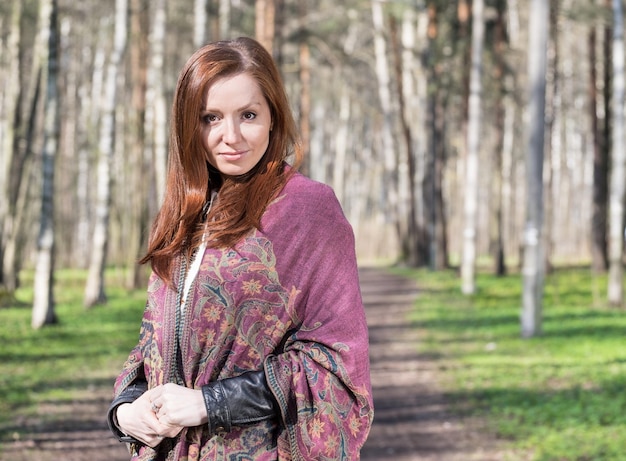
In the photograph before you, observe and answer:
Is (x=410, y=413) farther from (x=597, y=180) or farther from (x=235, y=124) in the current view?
(x=597, y=180)

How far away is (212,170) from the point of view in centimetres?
255

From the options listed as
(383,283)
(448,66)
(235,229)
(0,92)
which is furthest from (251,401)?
(0,92)

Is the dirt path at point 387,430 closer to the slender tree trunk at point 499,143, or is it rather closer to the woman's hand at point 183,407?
the woman's hand at point 183,407

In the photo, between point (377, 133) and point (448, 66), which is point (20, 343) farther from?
point (377, 133)

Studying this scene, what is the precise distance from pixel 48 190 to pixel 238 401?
13.5 meters

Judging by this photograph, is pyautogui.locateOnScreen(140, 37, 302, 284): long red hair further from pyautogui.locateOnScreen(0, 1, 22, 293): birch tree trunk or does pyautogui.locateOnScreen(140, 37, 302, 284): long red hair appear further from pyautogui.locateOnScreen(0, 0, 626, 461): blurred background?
pyautogui.locateOnScreen(0, 1, 22, 293): birch tree trunk

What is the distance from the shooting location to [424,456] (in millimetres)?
7895

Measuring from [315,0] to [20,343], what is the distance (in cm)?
2861

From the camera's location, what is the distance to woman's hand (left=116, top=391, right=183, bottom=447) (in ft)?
7.64

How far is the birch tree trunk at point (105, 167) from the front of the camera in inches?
708

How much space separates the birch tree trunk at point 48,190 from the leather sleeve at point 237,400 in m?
13.4

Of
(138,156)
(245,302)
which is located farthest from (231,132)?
(138,156)

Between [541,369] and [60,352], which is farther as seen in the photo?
[60,352]

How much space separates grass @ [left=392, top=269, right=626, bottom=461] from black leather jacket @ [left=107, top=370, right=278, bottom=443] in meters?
5.98
